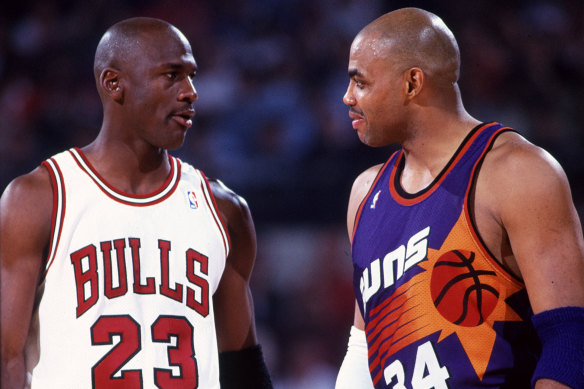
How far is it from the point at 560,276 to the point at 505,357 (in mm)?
276

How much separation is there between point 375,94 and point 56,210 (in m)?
1.02

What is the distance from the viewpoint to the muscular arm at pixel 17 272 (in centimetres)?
235

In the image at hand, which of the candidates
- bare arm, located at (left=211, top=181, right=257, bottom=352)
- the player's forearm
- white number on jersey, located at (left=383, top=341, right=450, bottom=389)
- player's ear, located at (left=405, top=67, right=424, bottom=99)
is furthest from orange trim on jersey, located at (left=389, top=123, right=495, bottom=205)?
the player's forearm

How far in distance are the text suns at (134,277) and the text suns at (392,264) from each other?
1.70 feet

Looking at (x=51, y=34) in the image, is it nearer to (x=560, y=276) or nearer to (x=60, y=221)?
(x=60, y=221)

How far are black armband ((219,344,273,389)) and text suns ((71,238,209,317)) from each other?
10.2 inches

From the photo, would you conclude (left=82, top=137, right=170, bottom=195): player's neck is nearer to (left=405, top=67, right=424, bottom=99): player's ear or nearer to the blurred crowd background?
(left=405, top=67, right=424, bottom=99): player's ear

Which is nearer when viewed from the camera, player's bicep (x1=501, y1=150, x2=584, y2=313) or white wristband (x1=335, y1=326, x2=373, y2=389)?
player's bicep (x1=501, y1=150, x2=584, y2=313)

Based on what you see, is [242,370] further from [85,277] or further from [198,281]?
[85,277]

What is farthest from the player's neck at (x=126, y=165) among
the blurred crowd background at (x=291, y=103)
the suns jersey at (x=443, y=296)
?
the blurred crowd background at (x=291, y=103)

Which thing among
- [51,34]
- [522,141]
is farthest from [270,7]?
[522,141]

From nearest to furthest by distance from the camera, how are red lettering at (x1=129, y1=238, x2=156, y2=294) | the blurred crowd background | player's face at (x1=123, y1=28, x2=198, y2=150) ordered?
red lettering at (x1=129, y1=238, x2=156, y2=294), player's face at (x1=123, y1=28, x2=198, y2=150), the blurred crowd background

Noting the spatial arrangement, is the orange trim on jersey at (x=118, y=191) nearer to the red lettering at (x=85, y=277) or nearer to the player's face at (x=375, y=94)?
the red lettering at (x=85, y=277)

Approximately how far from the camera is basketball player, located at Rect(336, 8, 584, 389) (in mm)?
2004
